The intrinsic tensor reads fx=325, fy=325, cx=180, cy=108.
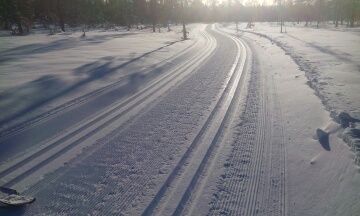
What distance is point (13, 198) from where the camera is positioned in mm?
4156

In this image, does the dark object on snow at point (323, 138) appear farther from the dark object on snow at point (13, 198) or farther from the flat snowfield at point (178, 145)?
the dark object on snow at point (13, 198)

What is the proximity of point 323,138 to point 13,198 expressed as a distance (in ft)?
17.3

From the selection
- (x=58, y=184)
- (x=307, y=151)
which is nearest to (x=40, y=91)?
(x=58, y=184)

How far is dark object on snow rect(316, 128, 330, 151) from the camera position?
5819 mm

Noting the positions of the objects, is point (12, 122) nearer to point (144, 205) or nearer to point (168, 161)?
point (168, 161)

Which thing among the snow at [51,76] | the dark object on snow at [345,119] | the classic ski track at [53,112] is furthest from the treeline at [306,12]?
the dark object on snow at [345,119]

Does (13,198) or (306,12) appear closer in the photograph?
Result: (13,198)

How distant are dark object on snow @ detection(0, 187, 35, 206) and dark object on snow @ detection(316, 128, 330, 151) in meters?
4.80

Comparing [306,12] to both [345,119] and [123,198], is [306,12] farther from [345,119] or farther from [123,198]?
[123,198]

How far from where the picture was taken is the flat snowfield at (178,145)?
164 inches

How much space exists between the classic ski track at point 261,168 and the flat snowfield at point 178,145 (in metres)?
0.02

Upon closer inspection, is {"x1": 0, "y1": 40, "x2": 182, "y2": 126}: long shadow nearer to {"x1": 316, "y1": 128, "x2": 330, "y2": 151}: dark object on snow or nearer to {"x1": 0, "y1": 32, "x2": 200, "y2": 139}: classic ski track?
{"x1": 0, "y1": 32, "x2": 200, "y2": 139}: classic ski track

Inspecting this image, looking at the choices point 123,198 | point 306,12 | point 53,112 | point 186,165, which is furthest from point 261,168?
point 306,12

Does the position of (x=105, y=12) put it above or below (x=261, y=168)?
above
